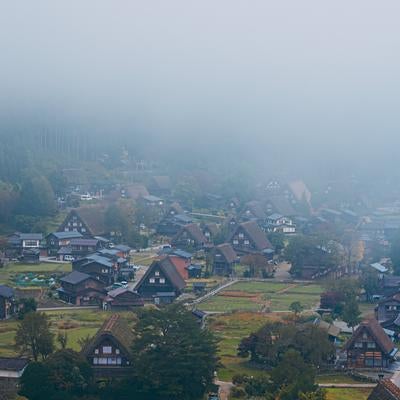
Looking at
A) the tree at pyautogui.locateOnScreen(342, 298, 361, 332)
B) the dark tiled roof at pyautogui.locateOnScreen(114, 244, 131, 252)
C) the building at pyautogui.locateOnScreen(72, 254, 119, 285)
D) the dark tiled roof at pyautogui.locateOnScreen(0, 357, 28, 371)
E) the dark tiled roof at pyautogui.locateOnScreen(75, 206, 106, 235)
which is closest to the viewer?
the dark tiled roof at pyautogui.locateOnScreen(0, 357, 28, 371)

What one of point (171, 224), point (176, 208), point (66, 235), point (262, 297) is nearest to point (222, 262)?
point (262, 297)

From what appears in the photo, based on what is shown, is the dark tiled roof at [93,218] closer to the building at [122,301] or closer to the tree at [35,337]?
the building at [122,301]

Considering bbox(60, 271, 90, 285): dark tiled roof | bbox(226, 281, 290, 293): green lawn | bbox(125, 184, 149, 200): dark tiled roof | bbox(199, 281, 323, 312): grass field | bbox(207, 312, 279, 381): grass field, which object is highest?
bbox(125, 184, 149, 200): dark tiled roof

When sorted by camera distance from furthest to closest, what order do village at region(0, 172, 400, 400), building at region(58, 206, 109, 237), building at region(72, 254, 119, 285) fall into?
building at region(58, 206, 109, 237), building at region(72, 254, 119, 285), village at region(0, 172, 400, 400)

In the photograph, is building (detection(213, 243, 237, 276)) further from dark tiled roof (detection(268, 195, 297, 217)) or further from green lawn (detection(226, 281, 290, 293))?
dark tiled roof (detection(268, 195, 297, 217))

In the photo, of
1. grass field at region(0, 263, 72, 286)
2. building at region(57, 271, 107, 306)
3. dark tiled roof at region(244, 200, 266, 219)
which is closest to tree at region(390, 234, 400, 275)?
Answer: building at region(57, 271, 107, 306)

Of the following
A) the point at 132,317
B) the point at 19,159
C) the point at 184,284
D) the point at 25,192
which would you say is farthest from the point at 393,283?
the point at 19,159

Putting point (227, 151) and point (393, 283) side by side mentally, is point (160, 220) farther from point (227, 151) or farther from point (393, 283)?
point (227, 151)
